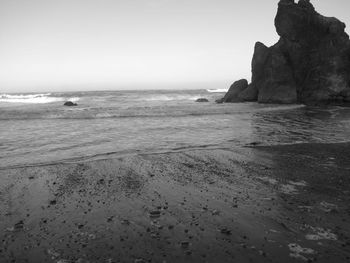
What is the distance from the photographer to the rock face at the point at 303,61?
48.5m

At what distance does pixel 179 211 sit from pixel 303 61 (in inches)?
2044

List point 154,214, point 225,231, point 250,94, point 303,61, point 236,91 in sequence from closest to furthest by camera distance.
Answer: point 225,231 < point 154,214 < point 303,61 < point 250,94 < point 236,91

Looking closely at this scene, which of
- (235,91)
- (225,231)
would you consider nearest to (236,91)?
(235,91)

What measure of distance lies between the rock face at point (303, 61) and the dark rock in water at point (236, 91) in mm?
2074

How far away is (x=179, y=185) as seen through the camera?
442 inches

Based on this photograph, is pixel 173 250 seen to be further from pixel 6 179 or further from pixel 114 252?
pixel 6 179

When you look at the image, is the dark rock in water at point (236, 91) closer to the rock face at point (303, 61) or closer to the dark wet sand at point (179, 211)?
the rock face at point (303, 61)

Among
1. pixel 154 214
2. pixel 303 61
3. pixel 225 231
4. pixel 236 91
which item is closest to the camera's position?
pixel 225 231

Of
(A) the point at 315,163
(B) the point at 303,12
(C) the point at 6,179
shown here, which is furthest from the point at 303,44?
(C) the point at 6,179

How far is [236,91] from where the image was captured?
6031 centimetres

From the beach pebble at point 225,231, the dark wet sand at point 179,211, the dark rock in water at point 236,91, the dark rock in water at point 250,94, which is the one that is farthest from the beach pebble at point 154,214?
the dark rock in water at point 236,91

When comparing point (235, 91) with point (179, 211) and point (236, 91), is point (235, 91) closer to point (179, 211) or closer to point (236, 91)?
point (236, 91)

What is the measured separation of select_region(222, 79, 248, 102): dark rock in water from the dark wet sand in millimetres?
45196

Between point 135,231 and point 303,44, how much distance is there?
179 ft
